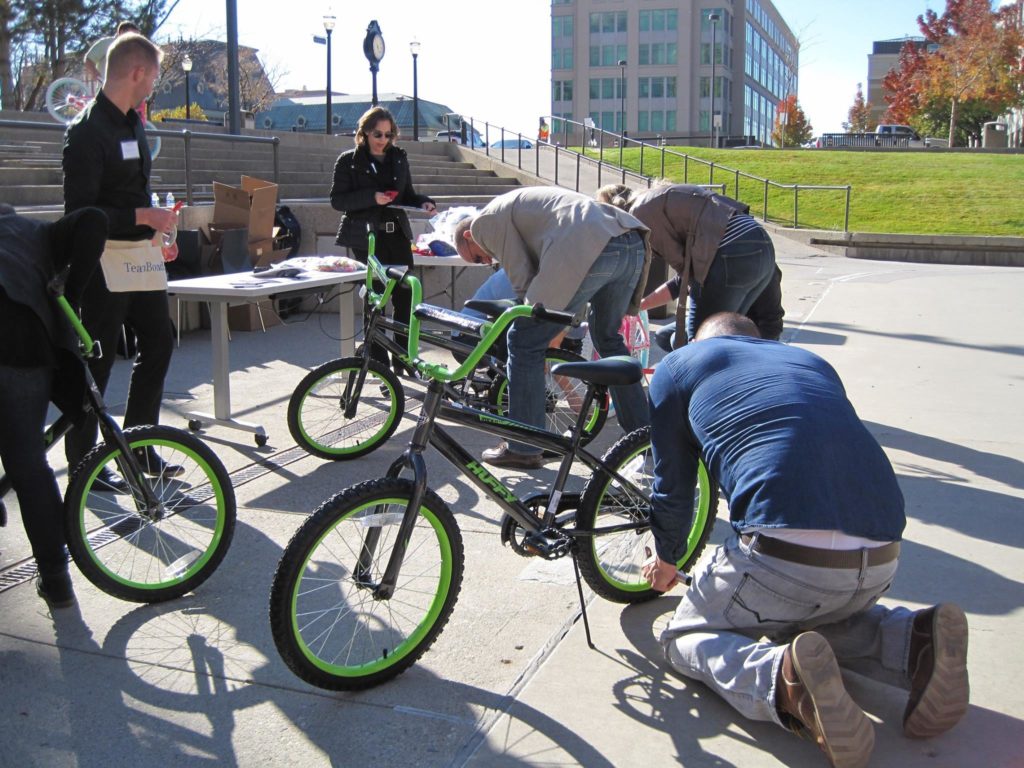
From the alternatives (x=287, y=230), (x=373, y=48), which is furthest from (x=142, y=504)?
(x=373, y=48)

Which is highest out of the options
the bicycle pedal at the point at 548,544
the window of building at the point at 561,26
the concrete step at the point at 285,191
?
the window of building at the point at 561,26

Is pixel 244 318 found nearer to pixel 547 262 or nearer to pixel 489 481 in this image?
pixel 547 262

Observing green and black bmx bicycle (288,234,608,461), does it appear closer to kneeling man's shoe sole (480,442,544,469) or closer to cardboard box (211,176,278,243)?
kneeling man's shoe sole (480,442,544,469)

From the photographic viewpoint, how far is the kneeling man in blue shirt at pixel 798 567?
8.96ft

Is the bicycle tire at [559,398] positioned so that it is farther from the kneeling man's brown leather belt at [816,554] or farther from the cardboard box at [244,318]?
the cardboard box at [244,318]

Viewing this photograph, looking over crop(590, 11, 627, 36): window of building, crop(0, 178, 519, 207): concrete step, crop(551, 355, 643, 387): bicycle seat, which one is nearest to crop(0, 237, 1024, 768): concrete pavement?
crop(551, 355, 643, 387): bicycle seat

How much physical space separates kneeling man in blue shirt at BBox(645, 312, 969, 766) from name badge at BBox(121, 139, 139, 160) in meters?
2.87

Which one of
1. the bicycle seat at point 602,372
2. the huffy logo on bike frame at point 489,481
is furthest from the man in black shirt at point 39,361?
the bicycle seat at point 602,372

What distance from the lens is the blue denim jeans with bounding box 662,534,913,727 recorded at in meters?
2.82

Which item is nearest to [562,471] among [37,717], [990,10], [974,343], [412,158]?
[37,717]

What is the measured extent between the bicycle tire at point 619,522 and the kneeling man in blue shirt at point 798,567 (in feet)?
1.57

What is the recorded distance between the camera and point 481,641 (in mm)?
3443

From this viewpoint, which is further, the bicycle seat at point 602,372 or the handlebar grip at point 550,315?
the bicycle seat at point 602,372

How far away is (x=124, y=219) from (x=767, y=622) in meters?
3.42
